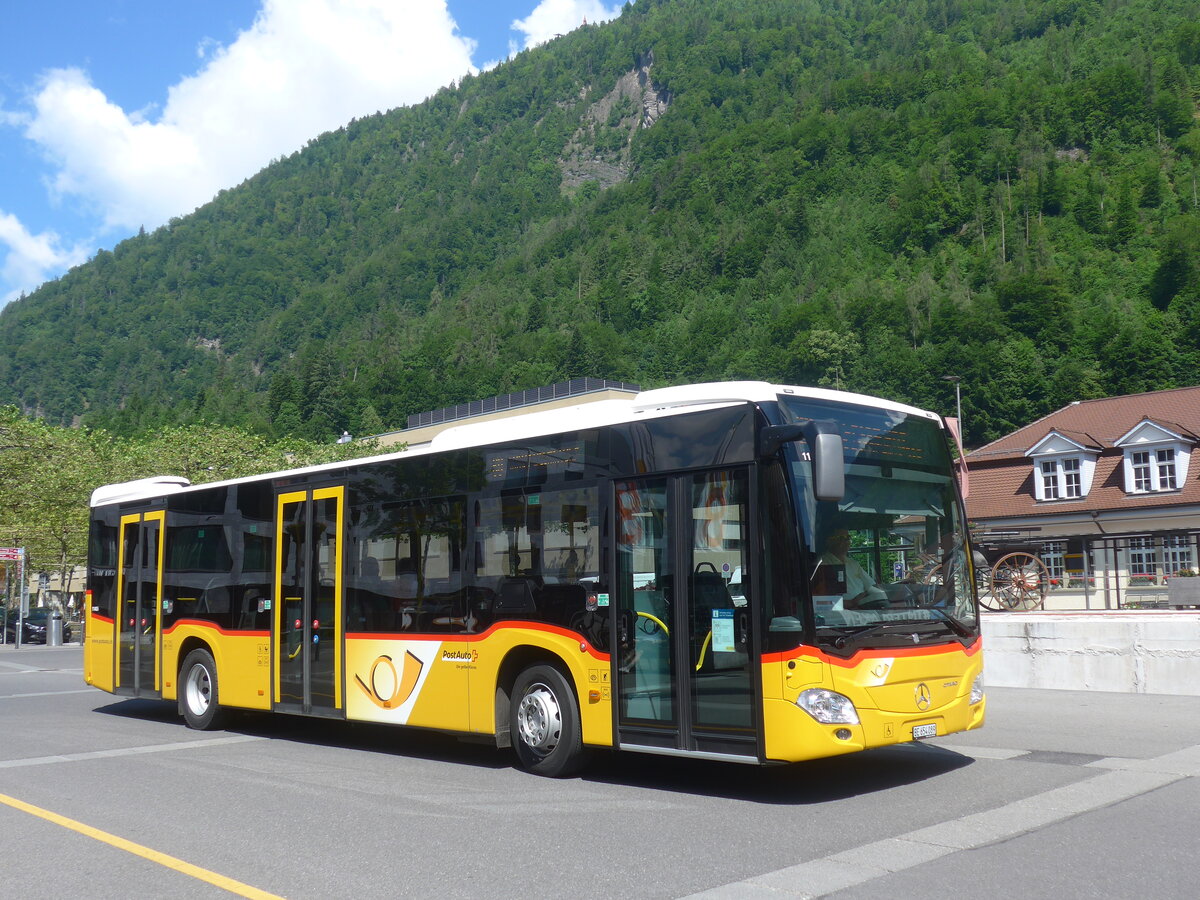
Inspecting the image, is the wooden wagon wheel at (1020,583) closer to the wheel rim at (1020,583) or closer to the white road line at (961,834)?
the wheel rim at (1020,583)

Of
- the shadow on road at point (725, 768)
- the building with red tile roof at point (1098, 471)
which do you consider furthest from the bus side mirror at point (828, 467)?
the building with red tile roof at point (1098, 471)

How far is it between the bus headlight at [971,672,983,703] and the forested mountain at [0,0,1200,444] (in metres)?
81.2

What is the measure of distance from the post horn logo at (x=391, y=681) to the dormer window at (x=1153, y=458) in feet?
117

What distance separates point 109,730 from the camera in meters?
13.4

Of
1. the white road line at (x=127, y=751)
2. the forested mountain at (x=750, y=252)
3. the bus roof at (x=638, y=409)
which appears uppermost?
the forested mountain at (x=750, y=252)

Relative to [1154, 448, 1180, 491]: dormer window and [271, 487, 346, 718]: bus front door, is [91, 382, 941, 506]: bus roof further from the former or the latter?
[1154, 448, 1180, 491]: dormer window

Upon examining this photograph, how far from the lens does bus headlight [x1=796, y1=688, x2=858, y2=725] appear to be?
25.6 feet

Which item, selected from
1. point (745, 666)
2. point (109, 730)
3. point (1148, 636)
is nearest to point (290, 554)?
point (109, 730)

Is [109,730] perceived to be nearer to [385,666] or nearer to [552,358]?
[385,666]

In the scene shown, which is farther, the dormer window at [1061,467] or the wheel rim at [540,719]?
the dormer window at [1061,467]

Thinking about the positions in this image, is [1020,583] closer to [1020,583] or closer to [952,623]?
[1020,583]

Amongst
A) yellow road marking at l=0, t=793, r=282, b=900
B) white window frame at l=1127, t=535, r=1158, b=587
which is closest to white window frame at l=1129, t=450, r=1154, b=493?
white window frame at l=1127, t=535, r=1158, b=587

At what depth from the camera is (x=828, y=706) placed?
25.8 feet

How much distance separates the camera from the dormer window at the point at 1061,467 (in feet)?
139
